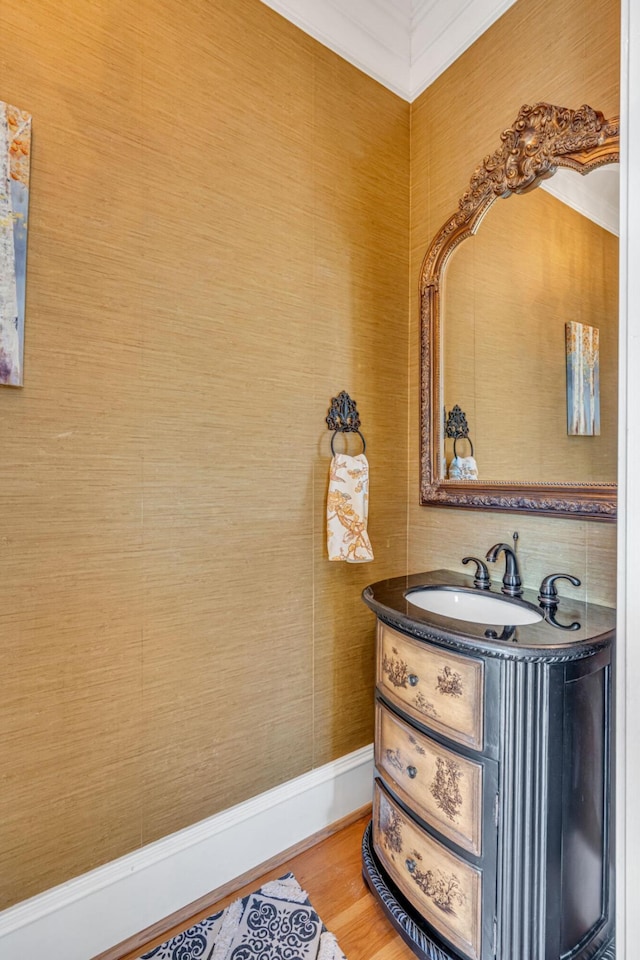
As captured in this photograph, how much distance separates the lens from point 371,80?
1.66m

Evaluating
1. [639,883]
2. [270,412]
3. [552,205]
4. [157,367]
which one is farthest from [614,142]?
[639,883]

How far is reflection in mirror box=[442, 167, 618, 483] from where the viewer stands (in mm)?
1178

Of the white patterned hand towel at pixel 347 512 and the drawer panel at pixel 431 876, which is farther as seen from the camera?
the white patterned hand towel at pixel 347 512

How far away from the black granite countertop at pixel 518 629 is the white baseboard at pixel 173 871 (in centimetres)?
74

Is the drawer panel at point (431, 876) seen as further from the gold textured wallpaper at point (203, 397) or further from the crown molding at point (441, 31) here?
the crown molding at point (441, 31)

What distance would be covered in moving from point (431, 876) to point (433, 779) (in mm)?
237

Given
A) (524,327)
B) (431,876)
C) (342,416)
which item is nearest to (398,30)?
(524,327)

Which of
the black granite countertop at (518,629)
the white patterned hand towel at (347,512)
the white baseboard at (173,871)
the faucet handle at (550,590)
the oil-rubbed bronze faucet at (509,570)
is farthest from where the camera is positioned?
the white patterned hand towel at (347,512)

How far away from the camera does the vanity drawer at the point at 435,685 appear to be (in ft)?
3.25

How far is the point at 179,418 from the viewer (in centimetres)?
126

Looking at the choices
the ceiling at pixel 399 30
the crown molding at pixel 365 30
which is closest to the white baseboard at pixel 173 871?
the ceiling at pixel 399 30

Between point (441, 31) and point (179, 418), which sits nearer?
point (179, 418)

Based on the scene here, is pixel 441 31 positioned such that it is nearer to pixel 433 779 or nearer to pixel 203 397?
pixel 203 397

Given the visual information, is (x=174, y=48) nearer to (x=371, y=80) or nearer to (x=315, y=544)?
(x=371, y=80)
